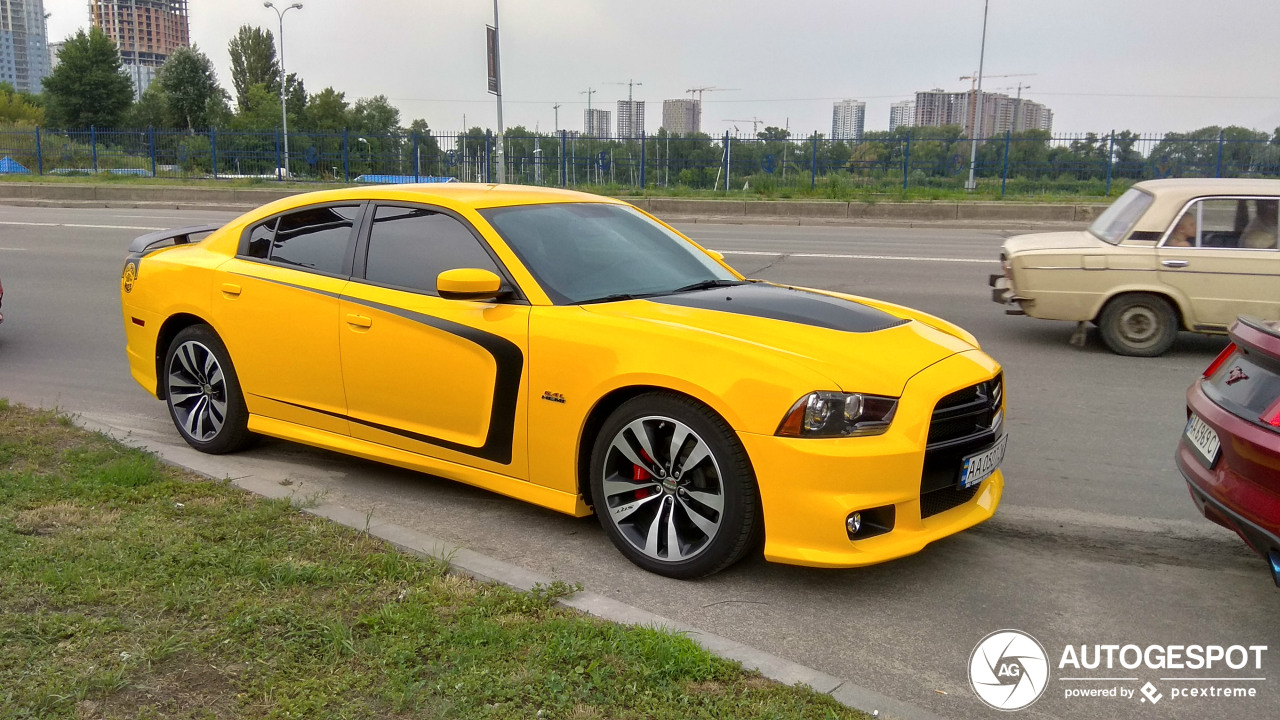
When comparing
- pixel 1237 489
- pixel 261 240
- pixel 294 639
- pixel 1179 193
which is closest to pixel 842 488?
pixel 1237 489

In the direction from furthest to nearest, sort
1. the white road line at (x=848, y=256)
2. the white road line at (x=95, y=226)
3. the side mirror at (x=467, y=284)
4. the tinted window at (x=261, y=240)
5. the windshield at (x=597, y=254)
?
1. the white road line at (x=95, y=226)
2. the white road line at (x=848, y=256)
3. the tinted window at (x=261, y=240)
4. the windshield at (x=597, y=254)
5. the side mirror at (x=467, y=284)

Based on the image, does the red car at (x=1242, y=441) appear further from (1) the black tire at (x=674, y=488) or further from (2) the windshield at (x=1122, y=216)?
(2) the windshield at (x=1122, y=216)

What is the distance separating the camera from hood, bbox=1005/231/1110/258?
8.43m

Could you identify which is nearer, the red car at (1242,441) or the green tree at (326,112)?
the red car at (1242,441)

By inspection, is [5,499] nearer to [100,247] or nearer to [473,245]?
[473,245]

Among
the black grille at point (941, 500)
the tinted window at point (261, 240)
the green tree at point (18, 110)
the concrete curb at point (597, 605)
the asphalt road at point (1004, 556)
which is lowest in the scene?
the asphalt road at point (1004, 556)

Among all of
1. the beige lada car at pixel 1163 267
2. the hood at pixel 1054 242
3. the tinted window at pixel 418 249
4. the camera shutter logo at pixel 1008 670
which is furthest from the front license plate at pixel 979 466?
the hood at pixel 1054 242

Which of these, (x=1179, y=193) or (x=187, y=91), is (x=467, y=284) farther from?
(x=187, y=91)

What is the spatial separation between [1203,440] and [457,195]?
3.43 metres

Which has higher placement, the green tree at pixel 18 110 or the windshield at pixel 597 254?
the green tree at pixel 18 110

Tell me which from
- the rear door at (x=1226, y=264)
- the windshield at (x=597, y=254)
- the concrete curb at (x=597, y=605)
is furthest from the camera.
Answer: the rear door at (x=1226, y=264)

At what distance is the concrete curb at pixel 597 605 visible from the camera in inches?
119

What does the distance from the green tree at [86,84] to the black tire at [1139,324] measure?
7221 cm

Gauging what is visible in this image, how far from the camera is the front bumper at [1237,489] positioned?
3.33 m
